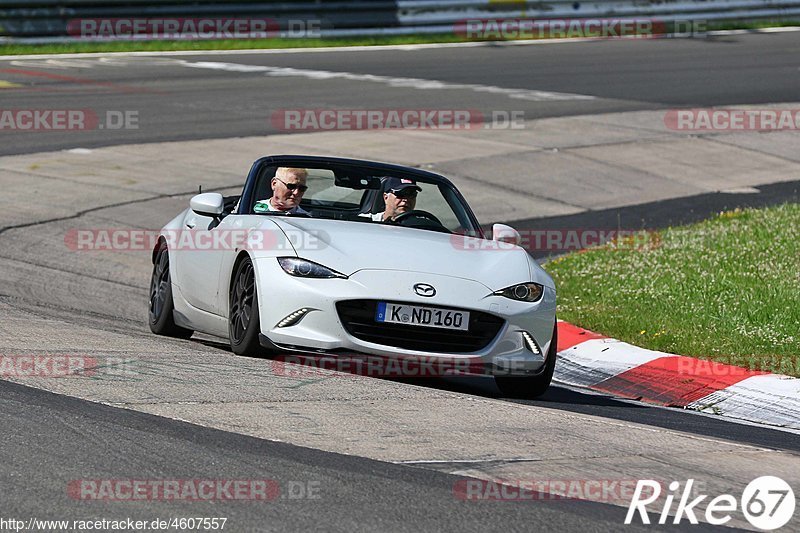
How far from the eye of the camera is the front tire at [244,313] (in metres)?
8.08

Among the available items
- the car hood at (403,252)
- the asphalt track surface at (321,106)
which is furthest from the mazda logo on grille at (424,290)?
the asphalt track surface at (321,106)

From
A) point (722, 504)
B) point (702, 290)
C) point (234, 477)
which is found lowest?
point (702, 290)

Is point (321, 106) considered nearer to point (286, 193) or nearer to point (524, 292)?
point (286, 193)

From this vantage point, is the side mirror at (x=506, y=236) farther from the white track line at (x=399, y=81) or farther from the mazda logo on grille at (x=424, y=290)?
the white track line at (x=399, y=81)

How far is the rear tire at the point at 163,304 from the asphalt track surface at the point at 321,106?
234mm

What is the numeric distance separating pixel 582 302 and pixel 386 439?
18.4ft

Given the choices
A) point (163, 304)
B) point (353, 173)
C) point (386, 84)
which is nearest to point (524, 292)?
point (353, 173)

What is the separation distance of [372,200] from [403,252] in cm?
122

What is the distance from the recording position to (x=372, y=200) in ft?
30.4

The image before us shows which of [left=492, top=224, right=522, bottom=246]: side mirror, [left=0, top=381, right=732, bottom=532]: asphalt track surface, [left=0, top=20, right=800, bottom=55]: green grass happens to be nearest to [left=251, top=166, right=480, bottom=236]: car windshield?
[left=492, top=224, right=522, bottom=246]: side mirror

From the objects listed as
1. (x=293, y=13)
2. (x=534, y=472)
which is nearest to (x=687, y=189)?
(x=534, y=472)

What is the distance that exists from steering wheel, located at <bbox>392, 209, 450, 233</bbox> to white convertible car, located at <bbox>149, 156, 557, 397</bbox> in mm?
10

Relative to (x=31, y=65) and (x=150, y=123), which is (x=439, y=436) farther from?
(x=31, y=65)

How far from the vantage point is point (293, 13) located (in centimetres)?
3172
